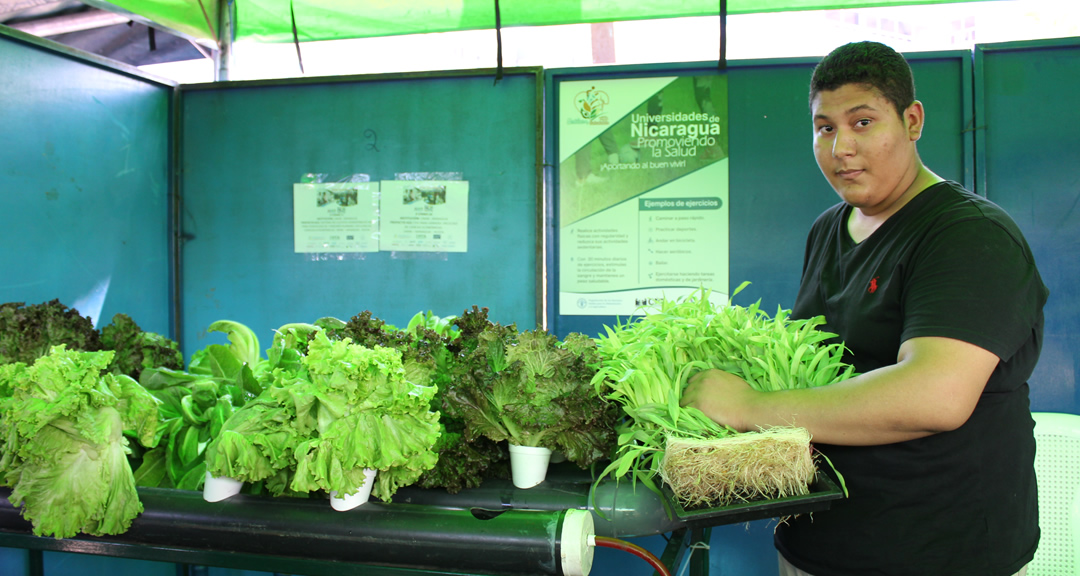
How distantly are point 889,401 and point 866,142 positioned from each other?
0.61 metres

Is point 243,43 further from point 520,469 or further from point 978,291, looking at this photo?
point 978,291

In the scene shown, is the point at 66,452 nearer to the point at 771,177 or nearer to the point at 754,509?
the point at 754,509

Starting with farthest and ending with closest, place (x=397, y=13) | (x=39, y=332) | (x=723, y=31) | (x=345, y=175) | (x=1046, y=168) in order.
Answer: (x=345, y=175)
(x=397, y=13)
(x=723, y=31)
(x=1046, y=168)
(x=39, y=332)

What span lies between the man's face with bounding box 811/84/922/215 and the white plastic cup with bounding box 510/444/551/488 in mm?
966

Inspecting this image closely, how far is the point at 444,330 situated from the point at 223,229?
2.12 meters

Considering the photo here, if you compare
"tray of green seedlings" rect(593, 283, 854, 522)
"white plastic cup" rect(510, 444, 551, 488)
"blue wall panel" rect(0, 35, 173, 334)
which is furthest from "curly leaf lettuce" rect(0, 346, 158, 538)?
"blue wall panel" rect(0, 35, 173, 334)

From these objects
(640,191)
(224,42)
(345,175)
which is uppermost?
(224,42)

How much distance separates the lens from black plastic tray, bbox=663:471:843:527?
116cm

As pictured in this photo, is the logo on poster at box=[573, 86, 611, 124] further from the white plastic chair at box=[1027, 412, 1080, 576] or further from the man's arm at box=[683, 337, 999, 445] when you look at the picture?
the white plastic chair at box=[1027, 412, 1080, 576]

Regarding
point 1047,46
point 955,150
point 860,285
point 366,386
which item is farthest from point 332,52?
point 1047,46

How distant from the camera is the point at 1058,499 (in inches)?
98.4

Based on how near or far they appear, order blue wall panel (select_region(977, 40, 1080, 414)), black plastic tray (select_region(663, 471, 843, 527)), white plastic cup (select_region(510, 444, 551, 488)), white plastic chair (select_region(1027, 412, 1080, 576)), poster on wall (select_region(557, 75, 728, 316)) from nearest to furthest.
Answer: black plastic tray (select_region(663, 471, 843, 527))
white plastic cup (select_region(510, 444, 551, 488))
white plastic chair (select_region(1027, 412, 1080, 576))
blue wall panel (select_region(977, 40, 1080, 414))
poster on wall (select_region(557, 75, 728, 316))

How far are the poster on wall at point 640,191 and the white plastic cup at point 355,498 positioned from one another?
1868 millimetres

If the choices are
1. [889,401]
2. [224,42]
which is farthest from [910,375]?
[224,42]
